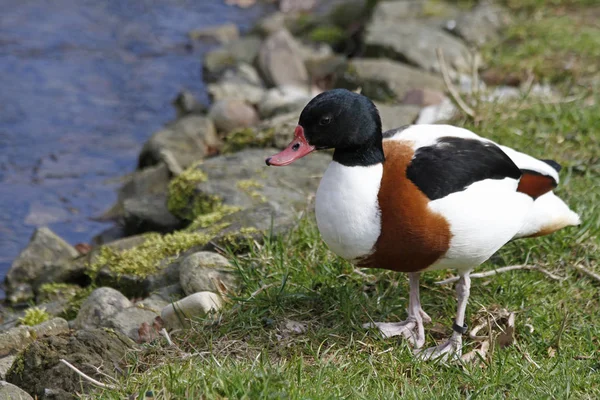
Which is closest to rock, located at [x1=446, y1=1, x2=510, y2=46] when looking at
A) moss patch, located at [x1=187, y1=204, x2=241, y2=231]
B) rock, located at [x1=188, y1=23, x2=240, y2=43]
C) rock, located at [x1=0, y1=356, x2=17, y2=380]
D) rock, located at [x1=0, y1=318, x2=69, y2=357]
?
rock, located at [x1=188, y1=23, x2=240, y2=43]

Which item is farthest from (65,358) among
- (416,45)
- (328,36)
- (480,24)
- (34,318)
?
(328,36)

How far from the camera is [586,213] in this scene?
4676 mm

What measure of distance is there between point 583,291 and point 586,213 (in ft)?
1.88

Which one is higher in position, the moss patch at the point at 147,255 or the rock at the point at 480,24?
the rock at the point at 480,24

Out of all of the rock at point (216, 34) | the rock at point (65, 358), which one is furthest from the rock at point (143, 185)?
the rock at point (216, 34)

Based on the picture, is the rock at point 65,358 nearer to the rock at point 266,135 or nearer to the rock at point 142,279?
the rock at point 142,279

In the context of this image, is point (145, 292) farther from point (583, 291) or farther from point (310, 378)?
point (583, 291)

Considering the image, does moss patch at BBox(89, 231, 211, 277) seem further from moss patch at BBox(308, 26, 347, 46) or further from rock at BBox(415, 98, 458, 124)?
moss patch at BBox(308, 26, 347, 46)

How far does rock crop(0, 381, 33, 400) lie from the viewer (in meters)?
3.44

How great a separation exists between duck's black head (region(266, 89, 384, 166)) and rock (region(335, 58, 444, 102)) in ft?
11.5

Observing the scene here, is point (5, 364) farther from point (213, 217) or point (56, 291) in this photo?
point (213, 217)

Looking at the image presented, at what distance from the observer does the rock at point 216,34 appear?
10172 millimetres

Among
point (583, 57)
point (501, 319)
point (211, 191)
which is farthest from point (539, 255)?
point (583, 57)

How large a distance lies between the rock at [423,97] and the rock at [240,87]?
1.74 metres
